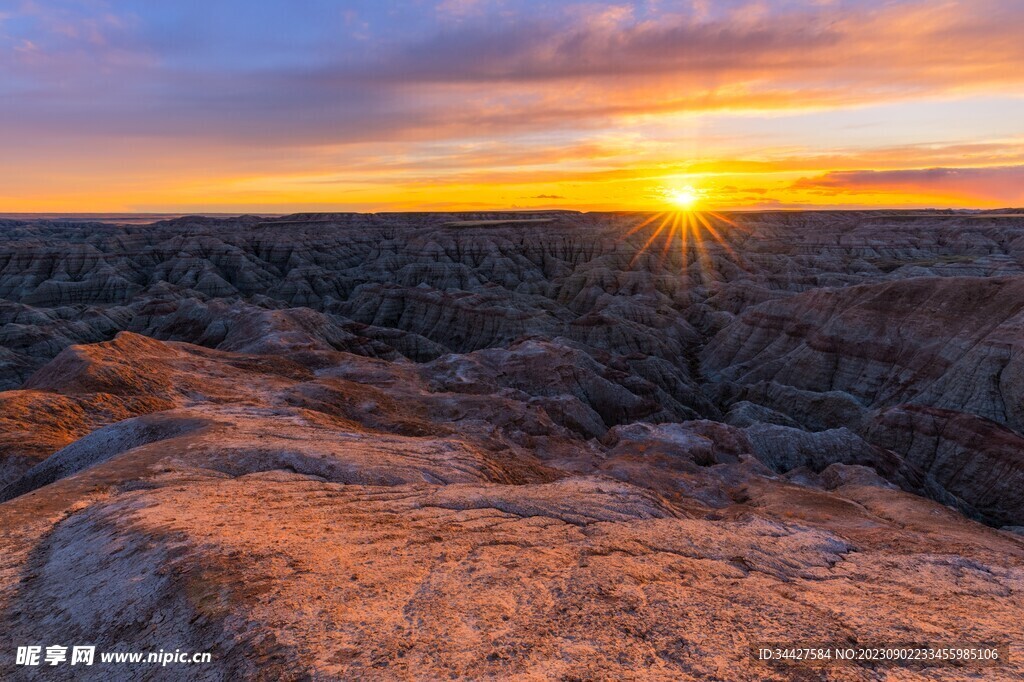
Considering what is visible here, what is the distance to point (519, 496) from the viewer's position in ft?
47.0

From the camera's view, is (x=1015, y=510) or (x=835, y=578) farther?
(x=1015, y=510)

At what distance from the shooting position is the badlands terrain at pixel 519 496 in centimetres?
795

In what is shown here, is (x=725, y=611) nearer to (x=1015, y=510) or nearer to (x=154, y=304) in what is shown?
(x=1015, y=510)

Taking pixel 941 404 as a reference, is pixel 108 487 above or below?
above

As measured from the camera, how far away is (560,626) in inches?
327

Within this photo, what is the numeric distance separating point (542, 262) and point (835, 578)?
117 m

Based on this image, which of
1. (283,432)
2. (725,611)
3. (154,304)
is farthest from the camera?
(154,304)

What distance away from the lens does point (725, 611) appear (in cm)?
918

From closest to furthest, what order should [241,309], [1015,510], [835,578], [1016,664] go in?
[1016,664] < [835,578] < [1015,510] < [241,309]

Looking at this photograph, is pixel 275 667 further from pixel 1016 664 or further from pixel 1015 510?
pixel 1015 510

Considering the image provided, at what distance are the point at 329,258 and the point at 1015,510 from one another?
12136cm

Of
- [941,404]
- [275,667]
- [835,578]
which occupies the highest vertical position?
[275,667]

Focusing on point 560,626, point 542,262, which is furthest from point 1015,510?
point 542,262

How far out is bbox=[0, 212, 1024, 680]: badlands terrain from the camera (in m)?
7.95
